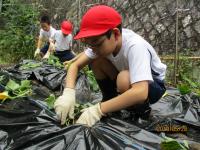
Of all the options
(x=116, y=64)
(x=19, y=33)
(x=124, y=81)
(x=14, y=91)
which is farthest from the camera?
(x=19, y=33)

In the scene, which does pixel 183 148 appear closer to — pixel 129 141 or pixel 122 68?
pixel 129 141

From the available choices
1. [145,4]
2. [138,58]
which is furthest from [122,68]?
[145,4]

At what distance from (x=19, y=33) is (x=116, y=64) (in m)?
5.96

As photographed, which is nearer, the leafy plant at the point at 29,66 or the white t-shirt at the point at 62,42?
Answer: the leafy plant at the point at 29,66

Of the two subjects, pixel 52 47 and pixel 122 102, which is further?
pixel 52 47

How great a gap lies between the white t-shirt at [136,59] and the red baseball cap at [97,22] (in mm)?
202

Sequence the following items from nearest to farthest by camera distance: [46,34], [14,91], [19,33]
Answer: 1. [14,91]
2. [46,34]
3. [19,33]

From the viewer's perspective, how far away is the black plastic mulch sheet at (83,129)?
178 cm

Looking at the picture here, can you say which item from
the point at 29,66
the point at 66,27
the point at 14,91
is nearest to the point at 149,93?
the point at 14,91

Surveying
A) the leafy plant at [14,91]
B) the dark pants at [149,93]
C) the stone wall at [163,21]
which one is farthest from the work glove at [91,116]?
the stone wall at [163,21]

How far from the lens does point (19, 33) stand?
316 inches

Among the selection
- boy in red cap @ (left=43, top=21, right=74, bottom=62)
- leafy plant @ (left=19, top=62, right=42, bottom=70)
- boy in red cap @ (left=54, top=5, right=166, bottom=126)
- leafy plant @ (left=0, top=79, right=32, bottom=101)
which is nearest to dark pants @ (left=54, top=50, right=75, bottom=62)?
boy in red cap @ (left=43, top=21, right=74, bottom=62)

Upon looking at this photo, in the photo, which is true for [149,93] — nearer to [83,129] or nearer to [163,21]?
[83,129]

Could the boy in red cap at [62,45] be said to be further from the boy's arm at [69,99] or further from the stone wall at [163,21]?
the boy's arm at [69,99]
